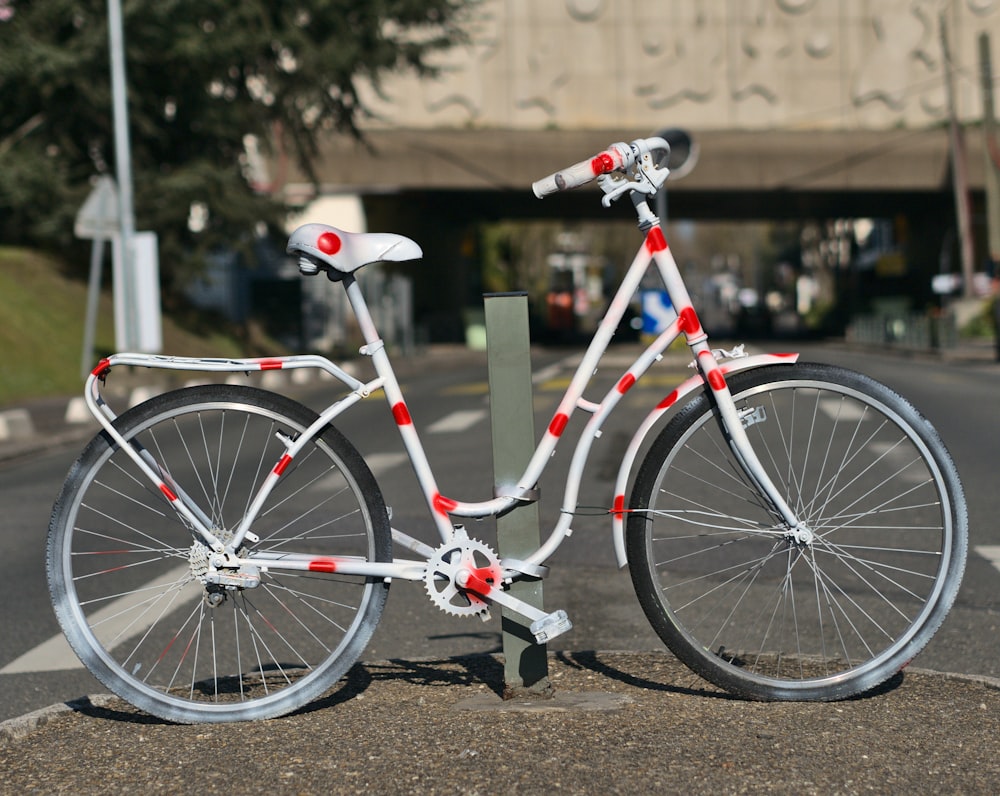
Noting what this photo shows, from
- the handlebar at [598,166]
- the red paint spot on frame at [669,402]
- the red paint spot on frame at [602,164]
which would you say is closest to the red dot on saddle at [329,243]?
the handlebar at [598,166]

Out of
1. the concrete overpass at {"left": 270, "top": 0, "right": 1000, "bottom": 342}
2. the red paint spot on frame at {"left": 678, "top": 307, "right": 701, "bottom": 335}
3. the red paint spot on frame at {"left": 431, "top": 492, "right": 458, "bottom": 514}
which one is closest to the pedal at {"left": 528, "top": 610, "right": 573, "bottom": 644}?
the red paint spot on frame at {"left": 431, "top": 492, "right": 458, "bottom": 514}

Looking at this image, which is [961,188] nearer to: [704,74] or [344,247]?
[704,74]

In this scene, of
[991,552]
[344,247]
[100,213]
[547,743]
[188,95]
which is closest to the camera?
[547,743]

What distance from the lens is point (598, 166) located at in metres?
3.81

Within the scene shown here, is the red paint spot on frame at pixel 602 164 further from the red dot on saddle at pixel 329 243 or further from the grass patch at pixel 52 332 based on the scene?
the grass patch at pixel 52 332

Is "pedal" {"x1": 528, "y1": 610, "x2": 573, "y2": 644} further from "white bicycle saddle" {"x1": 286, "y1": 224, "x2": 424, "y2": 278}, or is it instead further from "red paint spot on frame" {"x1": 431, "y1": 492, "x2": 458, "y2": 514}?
"white bicycle saddle" {"x1": 286, "y1": 224, "x2": 424, "y2": 278}

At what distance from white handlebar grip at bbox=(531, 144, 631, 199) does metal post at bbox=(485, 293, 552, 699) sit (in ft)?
1.18

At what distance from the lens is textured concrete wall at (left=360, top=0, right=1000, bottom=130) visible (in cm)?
5719

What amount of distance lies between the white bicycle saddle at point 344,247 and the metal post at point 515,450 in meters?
0.28

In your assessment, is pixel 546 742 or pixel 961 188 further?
pixel 961 188

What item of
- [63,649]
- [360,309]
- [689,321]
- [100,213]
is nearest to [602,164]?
[689,321]

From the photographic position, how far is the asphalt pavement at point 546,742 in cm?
325

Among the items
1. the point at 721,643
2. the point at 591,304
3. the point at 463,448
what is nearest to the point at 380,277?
the point at 463,448

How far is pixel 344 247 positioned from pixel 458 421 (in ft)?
38.0
